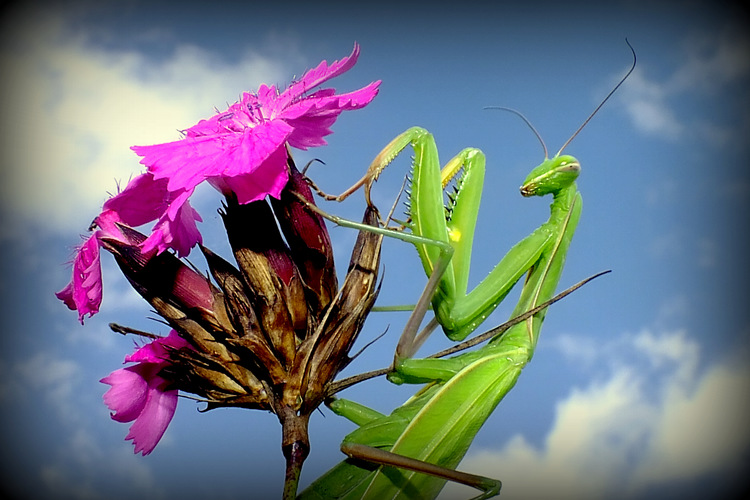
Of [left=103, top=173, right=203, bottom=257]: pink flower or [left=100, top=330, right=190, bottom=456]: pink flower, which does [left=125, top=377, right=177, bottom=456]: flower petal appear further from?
[left=103, top=173, right=203, bottom=257]: pink flower

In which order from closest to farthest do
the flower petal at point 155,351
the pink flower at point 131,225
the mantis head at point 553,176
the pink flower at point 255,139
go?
the pink flower at point 255,139 → the pink flower at point 131,225 → the flower petal at point 155,351 → the mantis head at point 553,176

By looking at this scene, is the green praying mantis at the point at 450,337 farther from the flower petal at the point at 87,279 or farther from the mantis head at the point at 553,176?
the flower petal at the point at 87,279

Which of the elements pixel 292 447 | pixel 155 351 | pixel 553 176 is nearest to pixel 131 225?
pixel 155 351

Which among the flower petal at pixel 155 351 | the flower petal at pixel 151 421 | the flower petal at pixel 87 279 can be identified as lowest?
the flower petal at pixel 151 421

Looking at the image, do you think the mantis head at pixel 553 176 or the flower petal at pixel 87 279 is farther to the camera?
the mantis head at pixel 553 176

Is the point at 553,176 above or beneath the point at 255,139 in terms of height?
above

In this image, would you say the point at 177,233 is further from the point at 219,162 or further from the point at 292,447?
the point at 292,447

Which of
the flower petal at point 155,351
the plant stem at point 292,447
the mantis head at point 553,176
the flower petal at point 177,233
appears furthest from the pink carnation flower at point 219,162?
the mantis head at point 553,176

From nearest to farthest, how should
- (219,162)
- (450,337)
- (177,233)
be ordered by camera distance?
(219,162), (177,233), (450,337)
